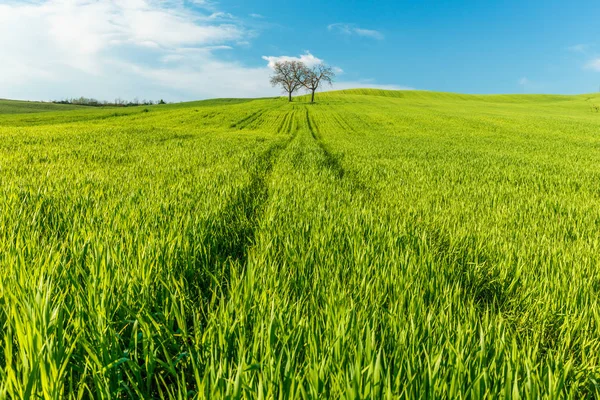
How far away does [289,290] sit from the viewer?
88.6 inches

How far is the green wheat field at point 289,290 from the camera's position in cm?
132

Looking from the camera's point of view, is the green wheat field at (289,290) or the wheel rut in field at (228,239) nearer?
the green wheat field at (289,290)

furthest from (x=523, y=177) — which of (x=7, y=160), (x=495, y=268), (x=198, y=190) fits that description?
(x=7, y=160)

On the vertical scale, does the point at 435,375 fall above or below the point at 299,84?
below

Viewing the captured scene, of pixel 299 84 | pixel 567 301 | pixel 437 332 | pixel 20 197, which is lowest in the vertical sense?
pixel 567 301

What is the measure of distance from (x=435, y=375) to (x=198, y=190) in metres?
4.70

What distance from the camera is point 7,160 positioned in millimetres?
7723

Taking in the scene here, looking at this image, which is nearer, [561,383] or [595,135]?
[561,383]

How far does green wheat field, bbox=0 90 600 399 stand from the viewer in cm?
132

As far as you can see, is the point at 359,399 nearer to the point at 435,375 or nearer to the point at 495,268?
the point at 435,375

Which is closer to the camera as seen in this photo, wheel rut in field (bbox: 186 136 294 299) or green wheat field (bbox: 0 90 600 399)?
green wheat field (bbox: 0 90 600 399)

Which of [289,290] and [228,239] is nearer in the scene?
[289,290]

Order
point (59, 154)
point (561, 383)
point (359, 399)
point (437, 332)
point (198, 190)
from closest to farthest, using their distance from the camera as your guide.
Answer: point (359, 399), point (561, 383), point (437, 332), point (198, 190), point (59, 154)

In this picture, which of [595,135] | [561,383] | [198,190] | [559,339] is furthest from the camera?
[595,135]
